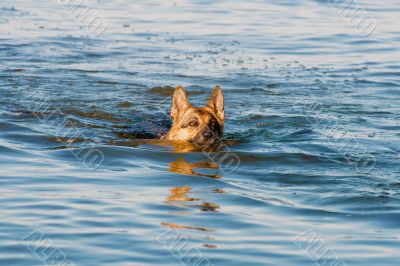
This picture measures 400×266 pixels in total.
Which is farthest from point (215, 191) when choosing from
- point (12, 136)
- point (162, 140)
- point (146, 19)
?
point (146, 19)

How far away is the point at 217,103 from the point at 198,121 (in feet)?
1.37

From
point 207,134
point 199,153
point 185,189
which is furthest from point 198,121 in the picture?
point 185,189

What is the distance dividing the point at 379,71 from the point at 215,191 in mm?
8450

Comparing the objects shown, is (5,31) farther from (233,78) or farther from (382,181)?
(382,181)

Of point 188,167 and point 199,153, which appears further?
point 199,153

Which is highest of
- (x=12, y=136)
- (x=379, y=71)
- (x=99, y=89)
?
(x=379, y=71)

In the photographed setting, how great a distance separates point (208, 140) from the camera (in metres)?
11.7

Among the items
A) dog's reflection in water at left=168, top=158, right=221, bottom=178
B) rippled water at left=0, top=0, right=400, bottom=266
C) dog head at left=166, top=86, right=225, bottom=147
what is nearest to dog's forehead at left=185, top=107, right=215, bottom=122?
dog head at left=166, top=86, right=225, bottom=147

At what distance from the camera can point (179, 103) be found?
1190 centimetres

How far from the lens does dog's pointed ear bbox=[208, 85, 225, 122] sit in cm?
1174

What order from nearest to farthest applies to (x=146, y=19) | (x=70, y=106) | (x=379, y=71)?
(x=70, y=106) < (x=379, y=71) < (x=146, y=19)

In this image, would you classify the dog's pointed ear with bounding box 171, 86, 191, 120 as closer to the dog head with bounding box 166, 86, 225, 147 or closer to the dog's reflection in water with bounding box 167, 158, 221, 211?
the dog head with bounding box 166, 86, 225, 147

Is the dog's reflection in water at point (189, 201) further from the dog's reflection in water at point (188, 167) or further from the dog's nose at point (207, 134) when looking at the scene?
the dog's nose at point (207, 134)

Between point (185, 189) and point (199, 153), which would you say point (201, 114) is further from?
point (185, 189)
